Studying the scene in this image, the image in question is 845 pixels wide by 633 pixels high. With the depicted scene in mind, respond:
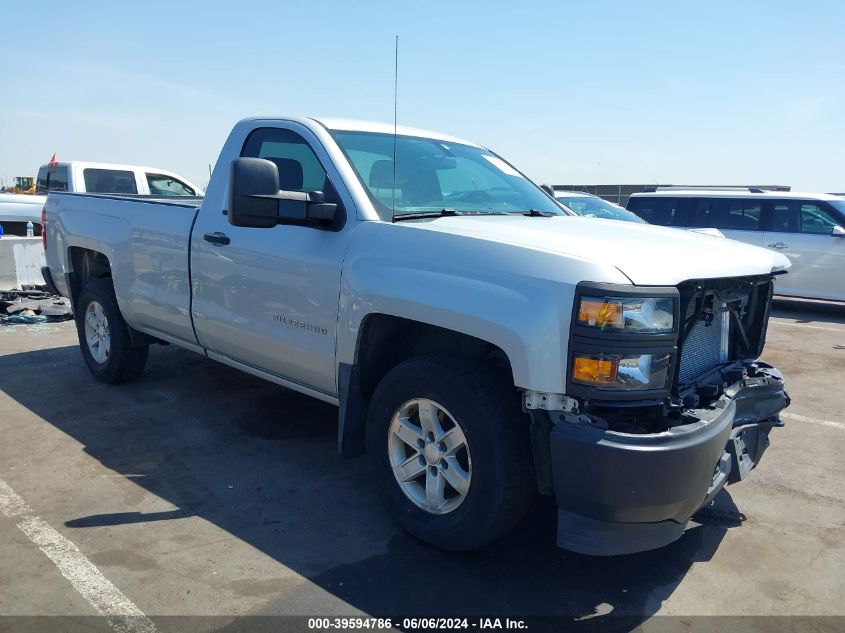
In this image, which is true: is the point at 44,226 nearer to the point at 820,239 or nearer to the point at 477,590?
the point at 477,590

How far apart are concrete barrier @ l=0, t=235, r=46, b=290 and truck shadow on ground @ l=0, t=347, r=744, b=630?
4.89m

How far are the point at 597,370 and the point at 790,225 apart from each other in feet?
33.3

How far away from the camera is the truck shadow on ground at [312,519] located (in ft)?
9.93

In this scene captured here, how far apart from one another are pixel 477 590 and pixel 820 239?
10.1 m

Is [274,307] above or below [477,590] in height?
above

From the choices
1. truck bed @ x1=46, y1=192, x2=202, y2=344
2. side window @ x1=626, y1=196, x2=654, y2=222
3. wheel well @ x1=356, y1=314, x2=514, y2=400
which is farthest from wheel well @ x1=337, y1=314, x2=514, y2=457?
side window @ x1=626, y1=196, x2=654, y2=222

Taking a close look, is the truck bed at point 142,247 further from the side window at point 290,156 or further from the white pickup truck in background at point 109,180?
the white pickup truck in background at point 109,180

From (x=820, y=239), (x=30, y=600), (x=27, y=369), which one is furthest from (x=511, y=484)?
(x=820, y=239)

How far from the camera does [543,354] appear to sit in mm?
2773

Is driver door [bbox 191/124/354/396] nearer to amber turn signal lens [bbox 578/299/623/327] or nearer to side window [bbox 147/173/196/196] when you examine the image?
amber turn signal lens [bbox 578/299/623/327]

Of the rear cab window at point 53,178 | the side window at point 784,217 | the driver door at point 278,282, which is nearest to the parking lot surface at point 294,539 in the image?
the driver door at point 278,282

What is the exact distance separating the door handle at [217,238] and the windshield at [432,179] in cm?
94

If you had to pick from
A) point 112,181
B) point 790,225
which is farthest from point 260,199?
point 790,225

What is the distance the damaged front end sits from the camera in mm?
2678
